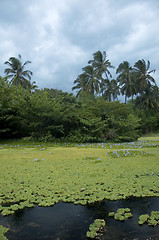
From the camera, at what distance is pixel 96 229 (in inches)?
100

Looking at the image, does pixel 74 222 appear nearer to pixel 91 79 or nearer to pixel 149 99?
pixel 91 79

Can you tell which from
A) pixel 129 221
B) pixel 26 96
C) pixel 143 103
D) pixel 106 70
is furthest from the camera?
pixel 143 103

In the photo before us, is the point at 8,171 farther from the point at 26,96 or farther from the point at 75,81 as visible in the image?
the point at 75,81

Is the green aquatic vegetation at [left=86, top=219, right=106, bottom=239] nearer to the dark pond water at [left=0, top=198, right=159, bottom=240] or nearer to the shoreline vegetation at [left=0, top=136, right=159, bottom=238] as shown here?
the dark pond water at [left=0, top=198, right=159, bottom=240]

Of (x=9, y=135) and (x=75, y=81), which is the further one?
(x=75, y=81)

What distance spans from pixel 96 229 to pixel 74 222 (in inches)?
16.3

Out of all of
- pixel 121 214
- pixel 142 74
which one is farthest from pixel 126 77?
pixel 121 214

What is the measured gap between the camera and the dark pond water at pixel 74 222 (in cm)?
247

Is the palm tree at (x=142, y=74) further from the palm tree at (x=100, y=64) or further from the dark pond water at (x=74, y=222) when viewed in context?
the dark pond water at (x=74, y=222)

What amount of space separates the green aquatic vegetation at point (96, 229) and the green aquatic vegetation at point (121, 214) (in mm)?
260

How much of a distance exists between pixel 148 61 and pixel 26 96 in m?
26.2

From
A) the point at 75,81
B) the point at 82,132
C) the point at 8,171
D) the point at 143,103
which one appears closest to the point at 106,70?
the point at 75,81

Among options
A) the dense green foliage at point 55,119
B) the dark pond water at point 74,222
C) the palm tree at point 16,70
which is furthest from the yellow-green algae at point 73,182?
the palm tree at point 16,70

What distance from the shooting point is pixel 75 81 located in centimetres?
3353
